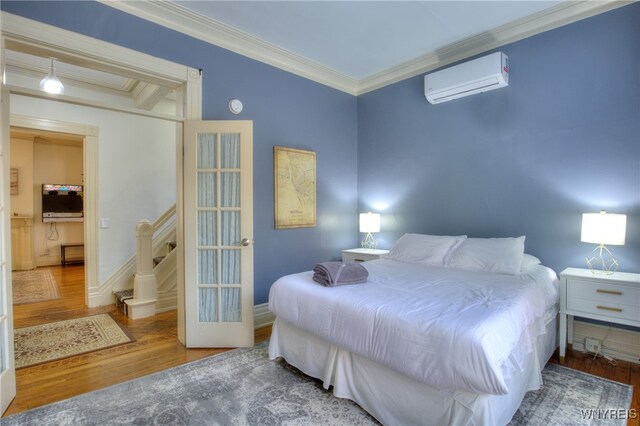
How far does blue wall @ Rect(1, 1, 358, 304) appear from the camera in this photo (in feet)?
8.48

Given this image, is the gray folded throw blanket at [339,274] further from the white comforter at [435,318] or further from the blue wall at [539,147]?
the blue wall at [539,147]

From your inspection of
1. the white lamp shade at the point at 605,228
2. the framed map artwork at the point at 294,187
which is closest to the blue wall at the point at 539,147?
the white lamp shade at the point at 605,228

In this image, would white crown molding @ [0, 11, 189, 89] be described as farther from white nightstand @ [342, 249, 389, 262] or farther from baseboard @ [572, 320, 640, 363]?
baseboard @ [572, 320, 640, 363]

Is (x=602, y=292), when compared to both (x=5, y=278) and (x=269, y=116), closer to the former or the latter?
(x=269, y=116)

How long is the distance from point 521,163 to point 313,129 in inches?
90.8

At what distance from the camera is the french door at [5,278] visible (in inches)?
79.7

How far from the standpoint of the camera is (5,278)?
206 centimetres

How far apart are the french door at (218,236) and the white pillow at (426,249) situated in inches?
61.9

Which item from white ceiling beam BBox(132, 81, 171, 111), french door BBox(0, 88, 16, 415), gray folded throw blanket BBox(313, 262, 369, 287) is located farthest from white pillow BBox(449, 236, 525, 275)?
white ceiling beam BBox(132, 81, 171, 111)

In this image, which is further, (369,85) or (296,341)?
(369,85)

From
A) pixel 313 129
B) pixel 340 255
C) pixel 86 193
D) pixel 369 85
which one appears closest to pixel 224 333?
Result: pixel 340 255

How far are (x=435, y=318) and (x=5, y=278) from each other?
2590 millimetres

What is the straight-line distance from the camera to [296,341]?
2.44m

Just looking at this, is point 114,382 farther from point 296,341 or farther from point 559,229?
point 559,229
